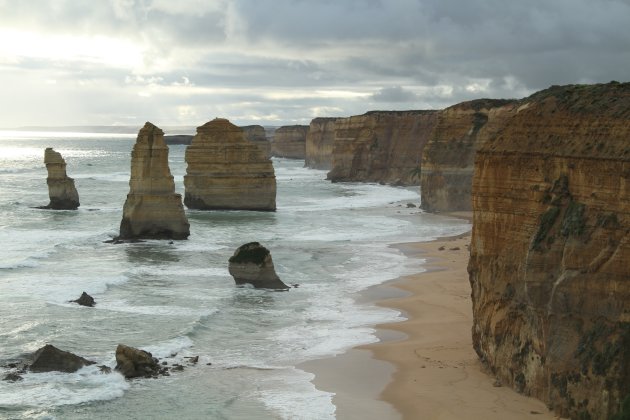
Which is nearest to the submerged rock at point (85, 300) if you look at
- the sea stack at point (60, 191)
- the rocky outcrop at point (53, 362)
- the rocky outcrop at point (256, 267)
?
the rocky outcrop at point (256, 267)

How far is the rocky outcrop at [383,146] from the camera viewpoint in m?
91.8

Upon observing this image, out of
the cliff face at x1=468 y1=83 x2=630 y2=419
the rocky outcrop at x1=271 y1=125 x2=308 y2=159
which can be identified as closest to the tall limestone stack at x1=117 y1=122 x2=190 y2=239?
the cliff face at x1=468 y1=83 x2=630 y2=419

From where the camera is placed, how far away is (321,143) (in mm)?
128375

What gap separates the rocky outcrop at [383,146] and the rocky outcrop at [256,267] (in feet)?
205

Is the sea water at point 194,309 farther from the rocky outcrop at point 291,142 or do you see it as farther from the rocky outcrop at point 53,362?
the rocky outcrop at point 291,142

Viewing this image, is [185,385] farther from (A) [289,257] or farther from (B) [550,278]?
(A) [289,257]

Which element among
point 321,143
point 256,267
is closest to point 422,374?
point 256,267

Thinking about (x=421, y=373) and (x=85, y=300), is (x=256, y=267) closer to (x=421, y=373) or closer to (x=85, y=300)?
(x=85, y=300)

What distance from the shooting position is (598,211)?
47.2ft

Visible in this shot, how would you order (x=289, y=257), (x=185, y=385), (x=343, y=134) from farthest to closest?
(x=343, y=134), (x=289, y=257), (x=185, y=385)

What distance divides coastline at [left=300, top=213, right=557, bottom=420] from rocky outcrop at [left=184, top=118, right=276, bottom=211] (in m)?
27.6

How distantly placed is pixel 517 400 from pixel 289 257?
2301 cm

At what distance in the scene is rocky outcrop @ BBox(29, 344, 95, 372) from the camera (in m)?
19.0

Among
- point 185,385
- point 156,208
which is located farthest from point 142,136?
point 185,385
